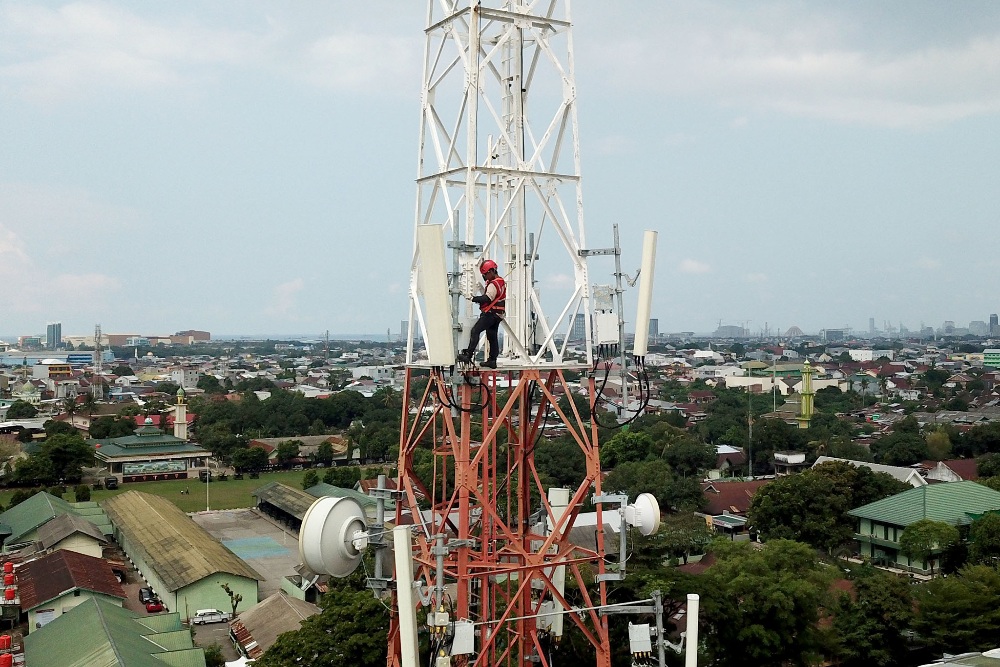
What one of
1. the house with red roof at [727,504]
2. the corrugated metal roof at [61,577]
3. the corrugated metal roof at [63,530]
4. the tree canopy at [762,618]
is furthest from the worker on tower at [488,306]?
the house with red roof at [727,504]

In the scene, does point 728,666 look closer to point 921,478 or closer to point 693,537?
point 693,537

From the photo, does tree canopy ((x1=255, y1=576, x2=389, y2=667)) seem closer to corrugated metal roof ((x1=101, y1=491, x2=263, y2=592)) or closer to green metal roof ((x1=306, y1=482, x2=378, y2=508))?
corrugated metal roof ((x1=101, y1=491, x2=263, y2=592))

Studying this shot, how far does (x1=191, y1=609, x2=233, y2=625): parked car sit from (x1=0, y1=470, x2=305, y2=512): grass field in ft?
60.1

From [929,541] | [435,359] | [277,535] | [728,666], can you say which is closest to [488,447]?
[435,359]

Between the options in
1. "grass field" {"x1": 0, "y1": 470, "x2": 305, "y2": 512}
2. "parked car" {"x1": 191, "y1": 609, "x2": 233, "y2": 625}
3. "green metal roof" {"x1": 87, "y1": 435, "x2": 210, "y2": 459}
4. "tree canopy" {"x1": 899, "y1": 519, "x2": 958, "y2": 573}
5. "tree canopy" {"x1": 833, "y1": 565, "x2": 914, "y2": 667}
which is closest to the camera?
"tree canopy" {"x1": 833, "y1": 565, "x2": 914, "y2": 667}

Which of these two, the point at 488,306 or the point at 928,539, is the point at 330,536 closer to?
the point at 488,306

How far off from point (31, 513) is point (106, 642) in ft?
64.7

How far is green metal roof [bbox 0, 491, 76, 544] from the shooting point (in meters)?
34.0

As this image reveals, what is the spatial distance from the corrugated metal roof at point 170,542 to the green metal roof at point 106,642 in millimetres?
4961

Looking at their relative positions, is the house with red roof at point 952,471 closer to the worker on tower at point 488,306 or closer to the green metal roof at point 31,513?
the green metal roof at point 31,513

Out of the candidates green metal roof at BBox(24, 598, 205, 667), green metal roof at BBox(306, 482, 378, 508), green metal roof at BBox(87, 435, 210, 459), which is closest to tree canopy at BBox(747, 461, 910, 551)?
green metal roof at BBox(306, 482, 378, 508)

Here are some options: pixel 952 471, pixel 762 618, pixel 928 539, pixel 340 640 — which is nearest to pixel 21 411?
pixel 952 471

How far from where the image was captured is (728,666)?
1908 centimetres

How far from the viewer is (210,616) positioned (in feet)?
88.3
